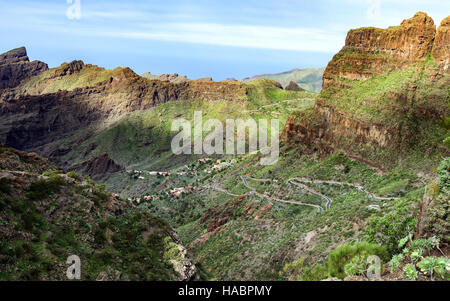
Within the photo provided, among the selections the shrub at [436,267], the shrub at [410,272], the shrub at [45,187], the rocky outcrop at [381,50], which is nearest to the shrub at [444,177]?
the shrub at [436,267]

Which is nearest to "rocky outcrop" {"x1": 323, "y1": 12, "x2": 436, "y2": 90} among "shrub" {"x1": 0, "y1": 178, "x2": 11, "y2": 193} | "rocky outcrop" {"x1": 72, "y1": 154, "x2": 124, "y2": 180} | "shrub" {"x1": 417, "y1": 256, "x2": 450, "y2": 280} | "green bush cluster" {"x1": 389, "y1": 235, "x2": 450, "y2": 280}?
"green bush cluster" {"x1": 389, "y1": 235, "x2": 450, "y2": 280}

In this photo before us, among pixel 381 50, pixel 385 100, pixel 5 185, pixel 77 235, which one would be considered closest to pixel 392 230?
pixel 77 235

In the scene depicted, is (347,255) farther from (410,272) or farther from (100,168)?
(100,168)

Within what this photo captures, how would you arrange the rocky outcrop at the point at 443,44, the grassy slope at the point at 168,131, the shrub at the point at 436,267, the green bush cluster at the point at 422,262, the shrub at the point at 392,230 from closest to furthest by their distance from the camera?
the shrub at the point at 436,267 < the green bush cluster at the point at 422,262 < the shrub at the point at 392,230 < the rocky outcrop at the point at 443,44 < the grassy slope at the point at 168,131

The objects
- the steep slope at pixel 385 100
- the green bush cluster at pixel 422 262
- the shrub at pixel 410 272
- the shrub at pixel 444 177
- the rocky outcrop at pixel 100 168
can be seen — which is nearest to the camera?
the green bush cluster at pixel 422 262

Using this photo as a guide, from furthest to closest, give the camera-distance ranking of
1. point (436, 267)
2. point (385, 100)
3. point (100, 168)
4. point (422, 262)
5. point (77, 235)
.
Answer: point (100, 168), point (385, 100), point (77, 235), point (422, 262), point (436, 267)

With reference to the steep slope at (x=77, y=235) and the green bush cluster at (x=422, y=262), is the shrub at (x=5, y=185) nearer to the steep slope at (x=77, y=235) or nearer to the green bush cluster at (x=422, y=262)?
A: the steep slope at (x=77, y=235)
